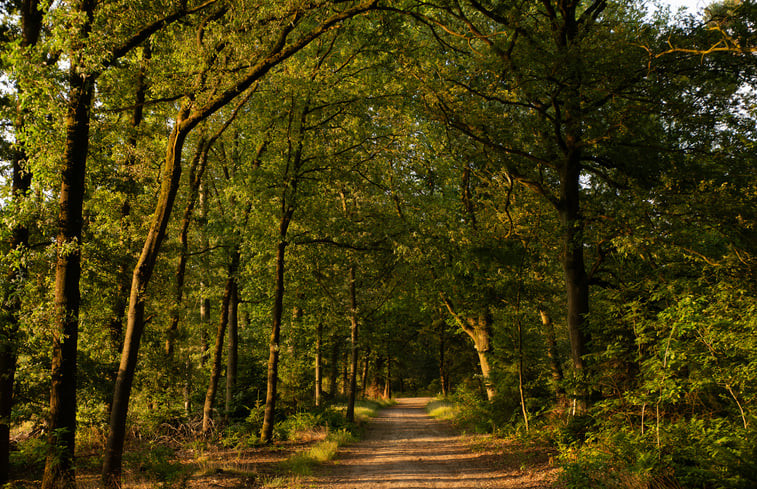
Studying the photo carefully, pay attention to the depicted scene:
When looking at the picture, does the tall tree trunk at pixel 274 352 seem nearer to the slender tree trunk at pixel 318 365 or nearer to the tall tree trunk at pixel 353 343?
the tall tree trunk at pixel 353 343

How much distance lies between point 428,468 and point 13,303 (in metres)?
9.65

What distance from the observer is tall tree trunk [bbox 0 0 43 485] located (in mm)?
8477

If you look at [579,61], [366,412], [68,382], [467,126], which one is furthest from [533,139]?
[366,412]

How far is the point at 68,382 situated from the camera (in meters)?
7.77

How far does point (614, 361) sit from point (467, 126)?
678 centimetres

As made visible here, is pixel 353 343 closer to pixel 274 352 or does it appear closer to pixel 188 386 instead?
pixel 274 352

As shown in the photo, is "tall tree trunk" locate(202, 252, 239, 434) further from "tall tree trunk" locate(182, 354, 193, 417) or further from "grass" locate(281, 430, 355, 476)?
"grass" locate(281, 430, 355, 476)

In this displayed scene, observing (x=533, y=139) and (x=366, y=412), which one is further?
(x=366, y=412)

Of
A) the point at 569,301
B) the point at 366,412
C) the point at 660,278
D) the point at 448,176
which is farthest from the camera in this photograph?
the point at 366,412

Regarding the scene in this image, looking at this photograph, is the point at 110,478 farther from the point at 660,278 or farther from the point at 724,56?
the point at 724,56

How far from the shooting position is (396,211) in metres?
17.3

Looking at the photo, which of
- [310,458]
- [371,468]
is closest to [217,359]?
[310,458]

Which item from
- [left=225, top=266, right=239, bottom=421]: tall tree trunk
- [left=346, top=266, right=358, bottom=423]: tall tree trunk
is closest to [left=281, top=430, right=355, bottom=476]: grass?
[left=346, top=266, right=358, bottom=423]: tall tree trunk

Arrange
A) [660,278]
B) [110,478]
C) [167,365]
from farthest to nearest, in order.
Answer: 1. [167,365]
2. [660,278]
3. [110,478]
